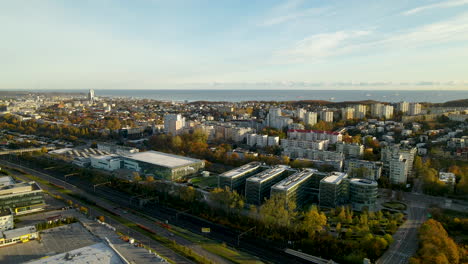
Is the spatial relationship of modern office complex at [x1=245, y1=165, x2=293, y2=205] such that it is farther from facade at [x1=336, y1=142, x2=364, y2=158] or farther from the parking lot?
facade at [x1=336, y1=142, x2=364, y2=158]

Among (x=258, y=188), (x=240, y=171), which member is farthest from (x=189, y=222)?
(x=240, y=171)

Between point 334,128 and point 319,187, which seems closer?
point 319,187

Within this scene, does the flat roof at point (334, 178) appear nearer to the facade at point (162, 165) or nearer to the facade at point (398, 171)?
the facade at point (398, 171)

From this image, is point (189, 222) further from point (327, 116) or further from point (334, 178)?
point (327, 116)

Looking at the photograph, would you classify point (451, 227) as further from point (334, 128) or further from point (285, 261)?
point (334, 128)

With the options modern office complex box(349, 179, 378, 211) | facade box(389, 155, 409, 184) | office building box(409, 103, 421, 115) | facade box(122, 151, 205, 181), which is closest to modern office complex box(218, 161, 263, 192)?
facade box(122, 151, 205, 181)

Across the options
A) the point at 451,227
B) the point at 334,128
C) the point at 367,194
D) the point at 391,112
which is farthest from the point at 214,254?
the point at 391,112
